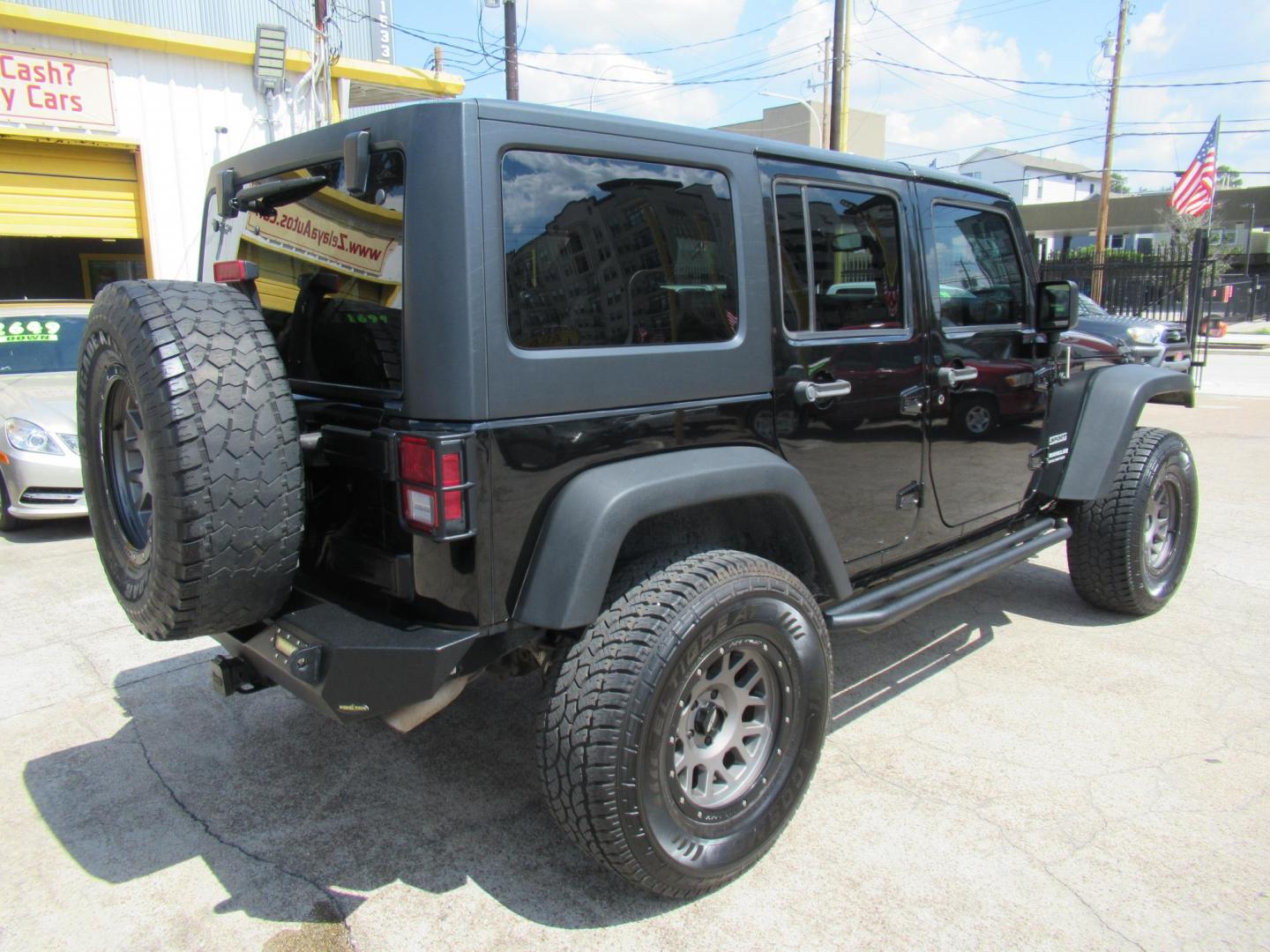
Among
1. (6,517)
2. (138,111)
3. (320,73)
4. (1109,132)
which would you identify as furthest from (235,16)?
(1109,132)

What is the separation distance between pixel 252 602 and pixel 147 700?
1.88 metres

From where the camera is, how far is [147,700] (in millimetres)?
3668

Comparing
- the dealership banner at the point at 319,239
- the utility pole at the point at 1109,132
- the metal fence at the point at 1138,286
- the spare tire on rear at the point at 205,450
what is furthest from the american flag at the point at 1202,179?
the spare tire on rear at the point at 205,450

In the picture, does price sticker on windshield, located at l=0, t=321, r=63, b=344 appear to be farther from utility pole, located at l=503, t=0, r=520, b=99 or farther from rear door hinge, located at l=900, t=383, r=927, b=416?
utility pole, located at l=503, t=0, r=520, b=99

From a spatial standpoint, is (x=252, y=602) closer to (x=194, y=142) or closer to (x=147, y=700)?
(x=147, y=700)

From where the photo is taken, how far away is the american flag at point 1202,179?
58.9 feet

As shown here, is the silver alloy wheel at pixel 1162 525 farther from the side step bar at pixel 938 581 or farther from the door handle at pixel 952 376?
the door handle at pixel 952 376

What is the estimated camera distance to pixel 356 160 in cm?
215

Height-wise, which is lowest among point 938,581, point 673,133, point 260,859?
point 260,859

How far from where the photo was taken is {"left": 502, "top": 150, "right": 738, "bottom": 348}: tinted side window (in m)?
2.19

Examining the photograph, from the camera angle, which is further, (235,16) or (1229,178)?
(1229,178)

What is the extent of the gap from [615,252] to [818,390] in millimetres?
836

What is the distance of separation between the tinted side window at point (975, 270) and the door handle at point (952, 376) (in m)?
0.18

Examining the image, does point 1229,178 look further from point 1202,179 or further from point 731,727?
point 731,727
